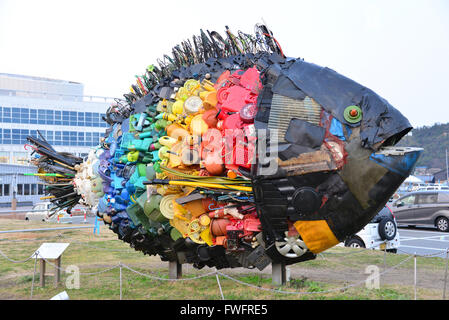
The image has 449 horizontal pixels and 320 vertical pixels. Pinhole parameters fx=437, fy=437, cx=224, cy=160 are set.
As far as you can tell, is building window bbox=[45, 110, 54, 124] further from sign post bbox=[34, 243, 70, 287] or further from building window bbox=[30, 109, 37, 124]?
sign post bbox=[34, 243, 70, 287]

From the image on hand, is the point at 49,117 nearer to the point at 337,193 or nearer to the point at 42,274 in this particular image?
the point at 42,274

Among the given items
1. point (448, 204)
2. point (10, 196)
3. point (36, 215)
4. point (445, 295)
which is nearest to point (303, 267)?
point (445, 295)

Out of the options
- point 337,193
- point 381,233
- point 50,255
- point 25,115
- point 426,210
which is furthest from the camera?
point 25,115

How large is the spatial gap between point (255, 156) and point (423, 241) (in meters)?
9.46

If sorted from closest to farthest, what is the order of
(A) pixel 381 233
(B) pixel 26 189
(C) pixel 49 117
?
1. (A) pixel 381 233
2. (B) pixel 26 189
3. (C) pixel 49 117

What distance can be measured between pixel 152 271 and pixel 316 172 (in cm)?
501

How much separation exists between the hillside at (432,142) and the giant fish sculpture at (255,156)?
195 ft

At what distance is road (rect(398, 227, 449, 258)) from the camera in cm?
1020

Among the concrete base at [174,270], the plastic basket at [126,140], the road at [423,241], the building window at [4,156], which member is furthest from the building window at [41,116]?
the plastic basket at [126,140]

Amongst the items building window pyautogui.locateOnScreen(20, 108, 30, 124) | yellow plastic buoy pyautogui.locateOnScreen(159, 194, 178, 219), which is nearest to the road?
yellow plastic buoy pyautogui.locateOnScreen(159, 194, 178, 219)

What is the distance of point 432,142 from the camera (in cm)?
6625

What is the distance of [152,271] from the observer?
309 inches

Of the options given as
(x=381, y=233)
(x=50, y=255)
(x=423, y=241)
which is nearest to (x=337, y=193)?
(x=50, y=255)
